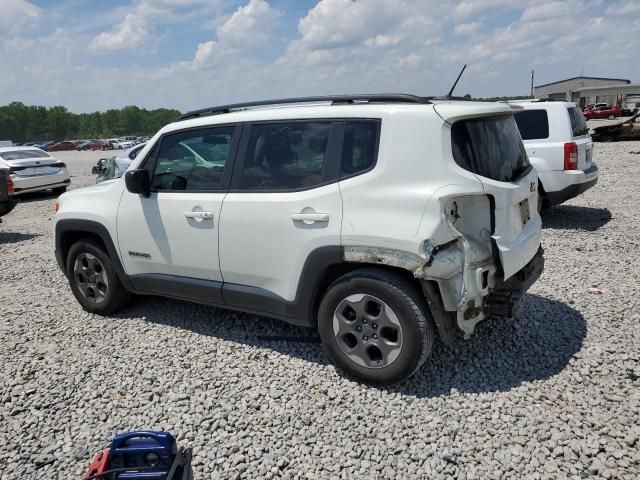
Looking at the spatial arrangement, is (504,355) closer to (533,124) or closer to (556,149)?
(556,149)

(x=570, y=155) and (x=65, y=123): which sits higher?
(x=65, y=123)

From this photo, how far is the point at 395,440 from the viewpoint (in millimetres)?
2975

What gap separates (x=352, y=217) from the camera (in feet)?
10.9

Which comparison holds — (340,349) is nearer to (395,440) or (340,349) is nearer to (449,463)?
(395,440)

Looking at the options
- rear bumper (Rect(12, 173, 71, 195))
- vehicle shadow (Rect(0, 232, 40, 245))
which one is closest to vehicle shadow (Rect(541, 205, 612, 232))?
vehicle shadow (Rect(0, 232, 40, 245))

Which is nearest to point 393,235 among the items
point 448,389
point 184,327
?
point 448,389

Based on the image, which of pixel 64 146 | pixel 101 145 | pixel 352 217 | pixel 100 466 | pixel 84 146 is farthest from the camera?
pixel 64 146

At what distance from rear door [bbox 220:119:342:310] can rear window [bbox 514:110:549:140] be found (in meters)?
5.56

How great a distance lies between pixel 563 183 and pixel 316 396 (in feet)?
19.8

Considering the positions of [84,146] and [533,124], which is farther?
[84,146]

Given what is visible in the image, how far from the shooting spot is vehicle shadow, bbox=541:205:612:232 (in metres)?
8.11

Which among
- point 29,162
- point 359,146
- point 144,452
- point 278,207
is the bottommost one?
point 144,452

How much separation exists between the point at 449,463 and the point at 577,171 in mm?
6331

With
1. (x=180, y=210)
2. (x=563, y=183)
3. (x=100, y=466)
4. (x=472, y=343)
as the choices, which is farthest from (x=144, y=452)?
(x=563, y=183)
